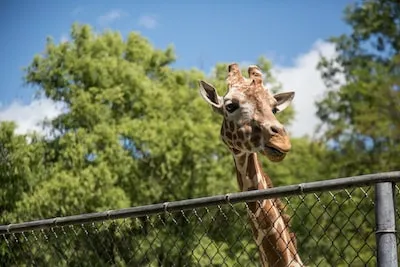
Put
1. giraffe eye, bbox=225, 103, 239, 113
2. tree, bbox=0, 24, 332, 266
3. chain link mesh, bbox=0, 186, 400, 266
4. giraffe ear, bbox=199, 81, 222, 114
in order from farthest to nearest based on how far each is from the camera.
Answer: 1. tree, bbox=0, 24, 332, 266
2. giraffe ear, bbox=199, 81, 222, 114
3. giraffe eye, bbox=225, 103, 239, 113
4. chain link mesh, bbox=0, 186, 400, 266

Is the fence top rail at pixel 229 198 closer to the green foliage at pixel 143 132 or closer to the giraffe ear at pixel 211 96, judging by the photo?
the giraffe ear at pixel 211 96

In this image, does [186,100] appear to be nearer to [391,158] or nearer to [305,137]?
[391,158]

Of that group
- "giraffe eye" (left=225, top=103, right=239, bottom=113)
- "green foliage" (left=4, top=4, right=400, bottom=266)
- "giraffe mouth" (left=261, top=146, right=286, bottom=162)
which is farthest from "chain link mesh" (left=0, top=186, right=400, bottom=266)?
"green foliage" (left=4, top=4, right=400, bottom=266)

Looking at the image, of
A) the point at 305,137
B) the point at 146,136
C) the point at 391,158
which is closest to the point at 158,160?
the point at 146,136

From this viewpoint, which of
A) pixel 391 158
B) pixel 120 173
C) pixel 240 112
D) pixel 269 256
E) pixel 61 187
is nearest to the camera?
pixel 269 256

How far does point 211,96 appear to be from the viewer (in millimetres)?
5570

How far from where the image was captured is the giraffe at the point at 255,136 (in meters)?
4.57

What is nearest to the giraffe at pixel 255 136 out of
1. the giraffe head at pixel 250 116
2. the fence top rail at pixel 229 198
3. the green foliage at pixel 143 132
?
the giraffe head at pixel 250 116

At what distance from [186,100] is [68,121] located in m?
3.84

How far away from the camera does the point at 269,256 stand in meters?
4.49

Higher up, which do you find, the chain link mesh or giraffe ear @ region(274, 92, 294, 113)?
giraffe ear @ region(274, 92, 294, 113)

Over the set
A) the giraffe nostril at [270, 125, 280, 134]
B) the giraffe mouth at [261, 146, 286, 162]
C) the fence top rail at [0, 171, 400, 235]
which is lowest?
the fence top rail at [0, 171, 400, 235]

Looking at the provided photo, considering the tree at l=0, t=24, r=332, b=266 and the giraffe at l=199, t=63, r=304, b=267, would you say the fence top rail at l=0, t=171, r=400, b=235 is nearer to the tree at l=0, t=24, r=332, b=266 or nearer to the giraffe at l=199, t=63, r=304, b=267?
the giraffe at l=199, t=63, r=304, b=267

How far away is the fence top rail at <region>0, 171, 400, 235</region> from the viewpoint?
120 inches
